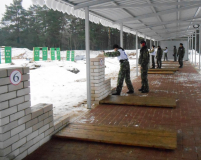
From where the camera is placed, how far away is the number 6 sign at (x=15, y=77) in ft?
10.1

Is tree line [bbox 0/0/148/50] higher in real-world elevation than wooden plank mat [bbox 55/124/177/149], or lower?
higher

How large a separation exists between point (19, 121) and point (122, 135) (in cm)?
171

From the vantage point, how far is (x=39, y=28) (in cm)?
4947

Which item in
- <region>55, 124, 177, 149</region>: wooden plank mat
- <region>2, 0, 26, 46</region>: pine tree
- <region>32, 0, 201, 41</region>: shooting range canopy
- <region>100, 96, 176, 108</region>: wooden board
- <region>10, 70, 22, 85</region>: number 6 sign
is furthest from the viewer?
<region>2, 0, 26, 46</region>: pine tree

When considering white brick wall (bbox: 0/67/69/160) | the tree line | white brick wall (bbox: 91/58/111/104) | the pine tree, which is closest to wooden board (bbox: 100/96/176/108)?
white brick wall (bbox: 91/58/111/104)

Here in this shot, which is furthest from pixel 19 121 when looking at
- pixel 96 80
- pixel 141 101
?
pixel 141 101

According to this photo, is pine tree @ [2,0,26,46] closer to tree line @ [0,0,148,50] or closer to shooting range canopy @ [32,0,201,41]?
tree line @ [0,0,148,50]

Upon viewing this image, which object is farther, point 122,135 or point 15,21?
point 15,21

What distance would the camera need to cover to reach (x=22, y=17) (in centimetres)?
4888

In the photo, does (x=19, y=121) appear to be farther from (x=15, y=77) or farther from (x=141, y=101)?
(x=141, y=101)

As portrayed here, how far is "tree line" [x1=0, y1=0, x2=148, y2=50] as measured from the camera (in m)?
48.1

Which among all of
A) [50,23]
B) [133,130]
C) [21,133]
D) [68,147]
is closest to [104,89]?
[133,130]

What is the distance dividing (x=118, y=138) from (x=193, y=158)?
1.18 m

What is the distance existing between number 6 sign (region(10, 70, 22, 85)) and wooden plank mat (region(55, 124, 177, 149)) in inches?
51.0
